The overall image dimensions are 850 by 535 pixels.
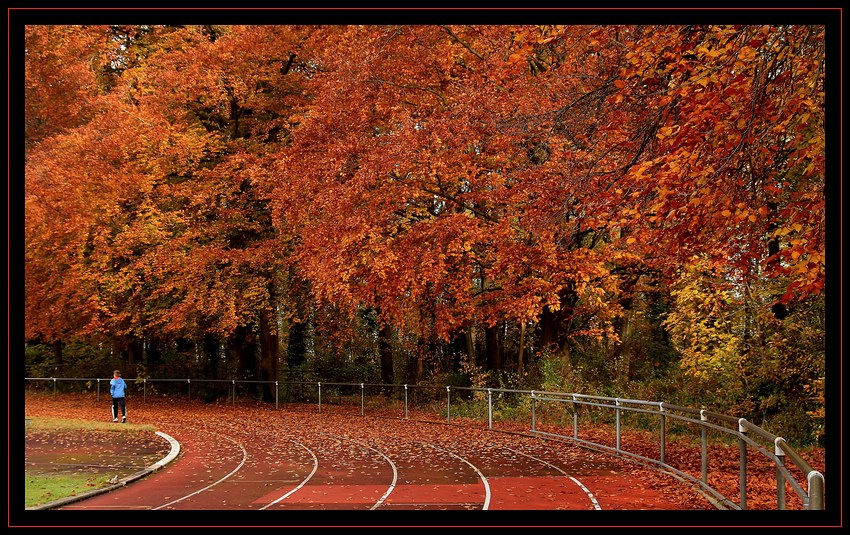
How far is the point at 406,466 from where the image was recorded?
13.9 meters

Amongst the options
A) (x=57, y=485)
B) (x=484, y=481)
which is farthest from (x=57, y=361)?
(x=484, y=481)

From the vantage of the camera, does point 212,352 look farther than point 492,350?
Yes

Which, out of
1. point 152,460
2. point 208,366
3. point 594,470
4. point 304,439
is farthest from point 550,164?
point 208,366

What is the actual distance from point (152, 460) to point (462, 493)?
6700mm

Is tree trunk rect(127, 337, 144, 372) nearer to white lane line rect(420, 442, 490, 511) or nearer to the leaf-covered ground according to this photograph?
the leaf-covered ground

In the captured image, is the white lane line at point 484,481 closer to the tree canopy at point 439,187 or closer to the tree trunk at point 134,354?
the tree canopy at point 439,187

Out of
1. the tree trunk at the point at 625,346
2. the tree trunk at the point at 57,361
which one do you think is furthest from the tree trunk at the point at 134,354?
Result: the tree trunk at the point at 625,346

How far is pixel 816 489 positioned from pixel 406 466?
32.2 feet

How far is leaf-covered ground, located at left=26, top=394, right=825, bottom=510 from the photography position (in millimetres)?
10448

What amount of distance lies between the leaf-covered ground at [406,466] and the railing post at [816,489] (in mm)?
4927

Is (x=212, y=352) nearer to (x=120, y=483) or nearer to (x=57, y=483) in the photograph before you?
(x=57, y=483)

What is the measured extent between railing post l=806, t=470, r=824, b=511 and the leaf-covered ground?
4.93m
